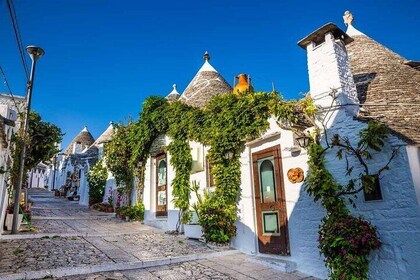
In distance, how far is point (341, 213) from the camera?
5410mm

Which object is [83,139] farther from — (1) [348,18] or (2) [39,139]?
(1) [348,18]

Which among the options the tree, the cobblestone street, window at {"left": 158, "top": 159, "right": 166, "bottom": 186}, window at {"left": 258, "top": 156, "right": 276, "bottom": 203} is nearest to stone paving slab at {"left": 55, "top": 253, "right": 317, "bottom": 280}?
the cobblestone street

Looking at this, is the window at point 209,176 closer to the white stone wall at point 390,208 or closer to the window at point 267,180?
the window at point 267,180

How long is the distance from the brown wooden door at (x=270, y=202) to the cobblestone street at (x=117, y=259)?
68cm

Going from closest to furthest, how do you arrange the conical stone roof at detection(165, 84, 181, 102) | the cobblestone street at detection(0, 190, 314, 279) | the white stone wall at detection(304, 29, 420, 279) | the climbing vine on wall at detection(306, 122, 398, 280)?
1. the white stone wall at detection(304, 29, 420, 279)
2. the climbing vine on wall at detection(306, 122, 398, 280)
3. the cobblestone street at detection(0, 190, 314, 279)
4. the conical stone roof at detection(165, 84, 181, 102)

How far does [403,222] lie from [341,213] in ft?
3.23

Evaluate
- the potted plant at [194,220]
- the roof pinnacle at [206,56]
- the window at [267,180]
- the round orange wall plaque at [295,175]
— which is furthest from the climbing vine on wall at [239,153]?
the roof pinnacle at [206,56]

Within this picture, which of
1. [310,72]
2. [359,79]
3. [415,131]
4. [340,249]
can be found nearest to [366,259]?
[340,249]

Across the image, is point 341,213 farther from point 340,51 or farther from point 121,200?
A: point 121,200

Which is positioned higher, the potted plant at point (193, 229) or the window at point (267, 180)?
the window at point (267, 180)

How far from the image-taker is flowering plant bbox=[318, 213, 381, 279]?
4820 mm

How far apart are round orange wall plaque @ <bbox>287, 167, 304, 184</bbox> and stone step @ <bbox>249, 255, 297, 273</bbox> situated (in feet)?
6.05

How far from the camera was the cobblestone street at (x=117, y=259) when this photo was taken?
5438 millimetres

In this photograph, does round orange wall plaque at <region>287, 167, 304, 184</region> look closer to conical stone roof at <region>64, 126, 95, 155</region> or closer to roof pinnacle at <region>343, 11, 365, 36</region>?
roof pinnacle at <region>343, 11, 365, 36</region>
